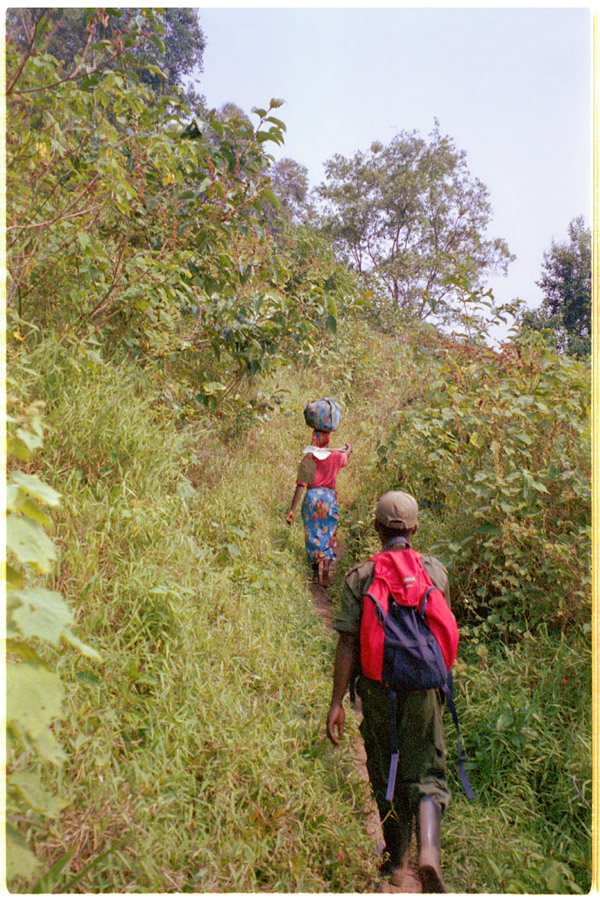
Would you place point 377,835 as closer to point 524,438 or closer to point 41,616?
point 41,616

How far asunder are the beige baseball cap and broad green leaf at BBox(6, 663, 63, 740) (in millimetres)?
1329

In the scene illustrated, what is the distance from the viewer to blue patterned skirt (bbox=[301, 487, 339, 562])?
Result: 420 centimetres

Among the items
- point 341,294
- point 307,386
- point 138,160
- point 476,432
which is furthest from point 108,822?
point 341,294

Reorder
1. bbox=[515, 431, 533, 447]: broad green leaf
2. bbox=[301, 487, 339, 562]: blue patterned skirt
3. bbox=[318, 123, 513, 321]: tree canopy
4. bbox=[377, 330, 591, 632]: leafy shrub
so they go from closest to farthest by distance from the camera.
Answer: bbox=[377, 330, 591, 632]: leafy shrub, bbox=[515, 431, 533, 447]: broad green leaf, bbox=[301, 487, 339, 562]: blue patterned skirt, bbox=[318, 123, 513, 321]: tree canopy

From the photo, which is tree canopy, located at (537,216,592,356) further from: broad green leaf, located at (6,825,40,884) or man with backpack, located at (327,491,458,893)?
broad green leaf, located at (6,825,40,884)

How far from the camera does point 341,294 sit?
32.5 ft

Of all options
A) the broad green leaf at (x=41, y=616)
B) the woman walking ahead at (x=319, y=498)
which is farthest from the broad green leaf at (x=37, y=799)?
the woman walking ahead at (x=319, y=498)

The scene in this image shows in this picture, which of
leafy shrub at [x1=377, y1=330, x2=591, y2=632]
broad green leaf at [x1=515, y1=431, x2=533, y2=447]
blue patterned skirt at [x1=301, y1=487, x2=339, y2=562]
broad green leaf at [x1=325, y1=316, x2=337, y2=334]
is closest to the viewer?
leafy shrub at [x1=377, y1=330, x2=591, y2=632]

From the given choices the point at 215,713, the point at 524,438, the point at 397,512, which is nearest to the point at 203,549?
the point at 215,713

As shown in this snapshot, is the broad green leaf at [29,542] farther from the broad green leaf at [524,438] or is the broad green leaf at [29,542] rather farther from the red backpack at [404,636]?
the broad green leaf at [524,438]

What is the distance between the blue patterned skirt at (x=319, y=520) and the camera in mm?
4195

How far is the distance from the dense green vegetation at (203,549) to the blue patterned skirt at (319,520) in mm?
210

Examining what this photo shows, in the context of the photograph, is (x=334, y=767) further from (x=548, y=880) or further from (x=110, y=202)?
(x=110, y=202)

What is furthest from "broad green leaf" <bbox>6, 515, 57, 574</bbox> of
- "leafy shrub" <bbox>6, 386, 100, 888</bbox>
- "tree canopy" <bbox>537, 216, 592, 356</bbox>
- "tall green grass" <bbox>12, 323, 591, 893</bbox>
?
"tree canopy" <bbox>537, 216, 592, 356</bbox>
